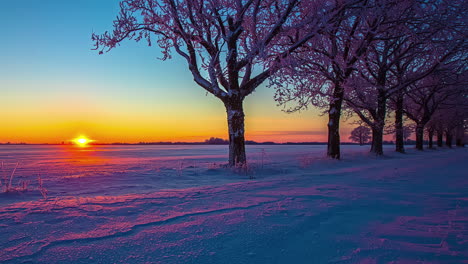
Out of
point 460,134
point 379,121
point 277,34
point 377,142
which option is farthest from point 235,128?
point 460,134

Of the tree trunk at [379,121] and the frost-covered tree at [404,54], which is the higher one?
the frost-covered tree at [404,54]

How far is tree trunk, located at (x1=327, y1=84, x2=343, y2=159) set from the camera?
497 inches

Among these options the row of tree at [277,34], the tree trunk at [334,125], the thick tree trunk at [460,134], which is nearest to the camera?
the row of tree at [277,34]

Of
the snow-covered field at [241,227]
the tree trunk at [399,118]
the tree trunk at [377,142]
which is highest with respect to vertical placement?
the tree trunk at [399,118]

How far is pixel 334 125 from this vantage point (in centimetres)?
1286

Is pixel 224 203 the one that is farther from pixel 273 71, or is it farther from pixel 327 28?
pixel 327 28

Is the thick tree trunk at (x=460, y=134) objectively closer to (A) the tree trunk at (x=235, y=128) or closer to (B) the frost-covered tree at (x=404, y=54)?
(B) the frost-covered tree at (x=404, y=54)

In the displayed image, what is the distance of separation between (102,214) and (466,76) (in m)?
22.1

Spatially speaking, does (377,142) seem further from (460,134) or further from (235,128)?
(460,134)

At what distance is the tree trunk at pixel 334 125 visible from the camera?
41.4 feet

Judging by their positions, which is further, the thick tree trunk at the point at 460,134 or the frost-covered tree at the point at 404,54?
the thick tree trunk at the point at 460,134

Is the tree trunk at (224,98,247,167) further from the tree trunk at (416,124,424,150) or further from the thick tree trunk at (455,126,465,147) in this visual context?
the thick tree trunk at (455,126,465,147)

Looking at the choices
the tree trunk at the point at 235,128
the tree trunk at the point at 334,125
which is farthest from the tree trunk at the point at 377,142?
the tree trunk at the point at 235,128

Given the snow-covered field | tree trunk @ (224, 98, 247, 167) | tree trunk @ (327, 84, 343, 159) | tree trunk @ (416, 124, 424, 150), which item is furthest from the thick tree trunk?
the snow-covered field
